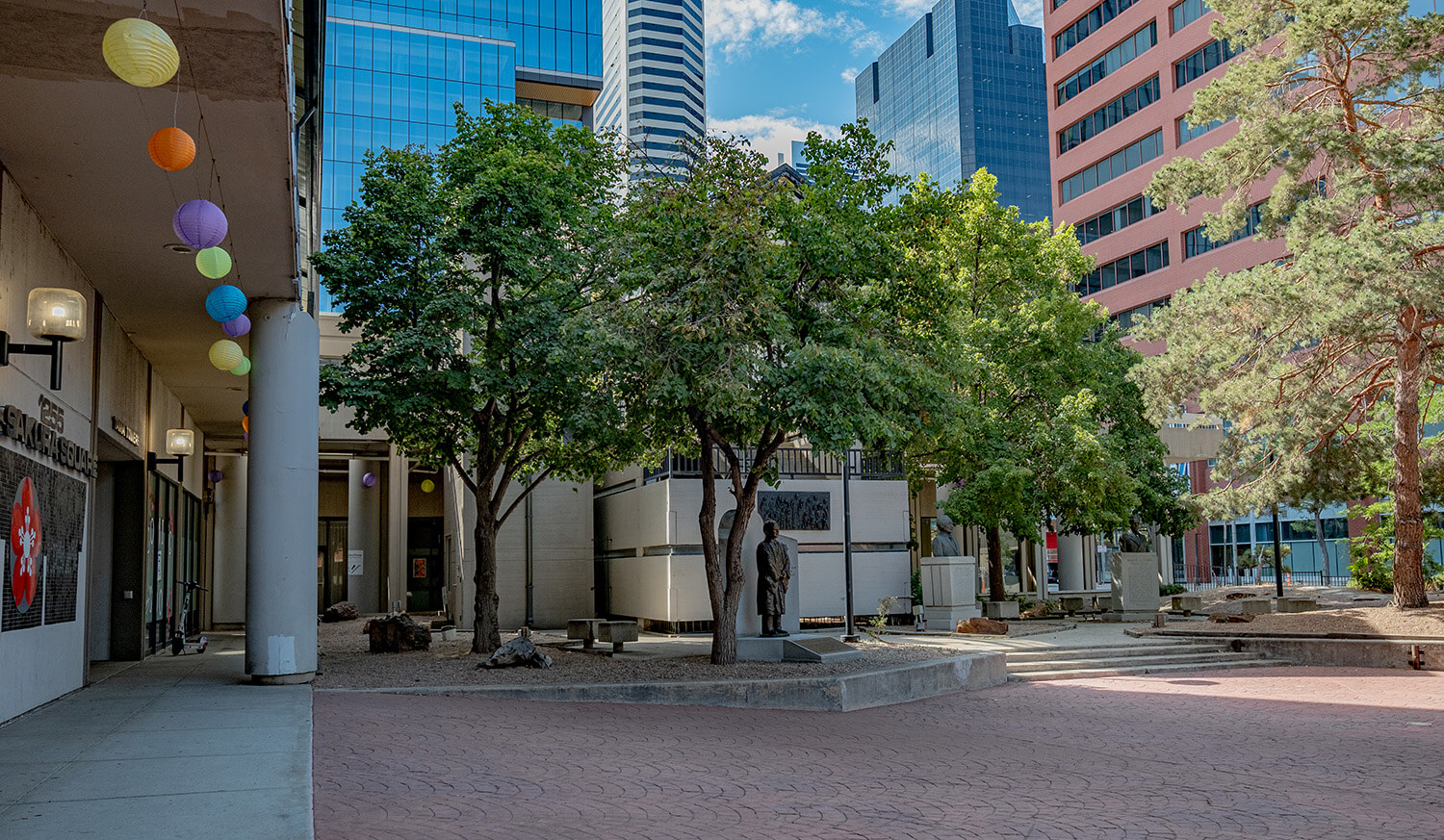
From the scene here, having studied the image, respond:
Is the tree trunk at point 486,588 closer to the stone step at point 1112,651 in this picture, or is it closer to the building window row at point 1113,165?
the stone step at point 1112,651

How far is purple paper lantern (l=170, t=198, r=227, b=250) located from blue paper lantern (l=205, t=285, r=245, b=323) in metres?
1.99

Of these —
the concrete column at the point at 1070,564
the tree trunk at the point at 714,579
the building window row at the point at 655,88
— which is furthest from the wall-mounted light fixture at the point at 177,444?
the building window row at the point at 655,88

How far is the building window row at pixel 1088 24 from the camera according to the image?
62094mm

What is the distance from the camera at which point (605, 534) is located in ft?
92.1

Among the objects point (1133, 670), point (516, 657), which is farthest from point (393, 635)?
point (1133, 670)

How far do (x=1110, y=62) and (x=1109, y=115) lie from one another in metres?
3.00

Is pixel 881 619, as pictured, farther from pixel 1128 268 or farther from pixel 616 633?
pixel 1128 268

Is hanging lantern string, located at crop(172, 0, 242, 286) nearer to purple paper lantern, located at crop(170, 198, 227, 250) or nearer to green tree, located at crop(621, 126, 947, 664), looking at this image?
purple paper lantern, located at crop(170, 198, 227, 250)

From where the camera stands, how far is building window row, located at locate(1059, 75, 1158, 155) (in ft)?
195

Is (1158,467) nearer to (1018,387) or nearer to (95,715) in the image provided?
(1018,387)

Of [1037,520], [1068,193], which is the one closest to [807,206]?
[1037,520]

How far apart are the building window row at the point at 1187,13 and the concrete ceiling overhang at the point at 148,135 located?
54.4m

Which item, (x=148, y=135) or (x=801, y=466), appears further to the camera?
(x=801, y=466)

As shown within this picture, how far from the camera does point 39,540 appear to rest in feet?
35.7
